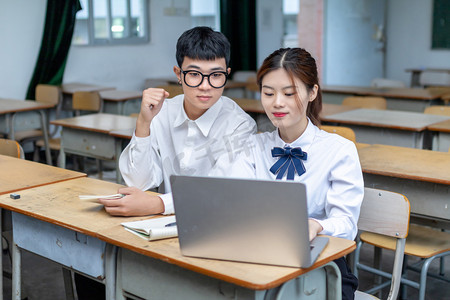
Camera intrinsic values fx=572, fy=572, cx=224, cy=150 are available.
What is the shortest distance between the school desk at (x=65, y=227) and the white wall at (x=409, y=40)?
7200 millimetres

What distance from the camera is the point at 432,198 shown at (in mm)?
2346

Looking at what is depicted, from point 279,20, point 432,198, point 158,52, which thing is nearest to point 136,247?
point 432,198

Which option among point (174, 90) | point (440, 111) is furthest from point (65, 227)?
point (440, 111)

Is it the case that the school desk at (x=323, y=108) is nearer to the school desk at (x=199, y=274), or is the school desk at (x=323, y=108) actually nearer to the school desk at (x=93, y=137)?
the school desk at (x=93, y=137)

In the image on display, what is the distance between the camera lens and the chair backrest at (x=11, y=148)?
275 cm

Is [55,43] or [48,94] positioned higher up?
[55,43]

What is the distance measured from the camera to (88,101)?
16.4ft

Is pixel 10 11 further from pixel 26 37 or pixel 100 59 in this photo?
pixel 100 59

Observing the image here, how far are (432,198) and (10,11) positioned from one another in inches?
188

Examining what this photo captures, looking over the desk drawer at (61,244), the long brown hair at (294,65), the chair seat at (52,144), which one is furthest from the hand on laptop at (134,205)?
the chair seat at (52,144)

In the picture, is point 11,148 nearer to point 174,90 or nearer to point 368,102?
point 174,90

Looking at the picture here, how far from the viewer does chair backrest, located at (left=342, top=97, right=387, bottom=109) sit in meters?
4.55

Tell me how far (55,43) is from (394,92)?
3.47m

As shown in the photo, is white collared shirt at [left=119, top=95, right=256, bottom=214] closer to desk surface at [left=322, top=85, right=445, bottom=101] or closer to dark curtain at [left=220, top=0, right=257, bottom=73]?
desk surface at [left=322, top=85, right=445, bottom=101]
